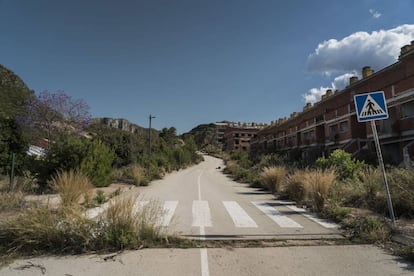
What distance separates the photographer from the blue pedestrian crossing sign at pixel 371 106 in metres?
7.73

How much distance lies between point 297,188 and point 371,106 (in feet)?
19.9

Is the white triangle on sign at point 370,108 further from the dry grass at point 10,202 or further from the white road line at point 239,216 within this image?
the dry grass at point 10,202

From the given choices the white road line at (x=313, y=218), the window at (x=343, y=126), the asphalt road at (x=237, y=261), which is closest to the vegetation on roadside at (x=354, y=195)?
the white road line at (x=313, y=218)

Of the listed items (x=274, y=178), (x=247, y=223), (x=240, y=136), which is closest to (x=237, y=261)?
(x=247, y=223)

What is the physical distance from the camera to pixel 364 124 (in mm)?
34500

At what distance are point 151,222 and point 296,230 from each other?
3697 millimetres

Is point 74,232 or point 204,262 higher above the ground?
point 74,232

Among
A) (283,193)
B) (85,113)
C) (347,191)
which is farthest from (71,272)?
(85,113)

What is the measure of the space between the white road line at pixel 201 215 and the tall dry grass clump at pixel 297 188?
4040mm

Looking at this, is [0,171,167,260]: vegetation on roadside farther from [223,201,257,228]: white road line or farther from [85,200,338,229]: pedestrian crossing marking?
[223,201,257,228]: white road line

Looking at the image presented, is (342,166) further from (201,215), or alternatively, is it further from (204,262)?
(204,262)

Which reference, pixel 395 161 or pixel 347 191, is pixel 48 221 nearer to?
pixel 347 191

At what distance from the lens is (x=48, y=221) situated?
5.84 metres

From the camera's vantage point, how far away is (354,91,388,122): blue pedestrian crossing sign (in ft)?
25.3
